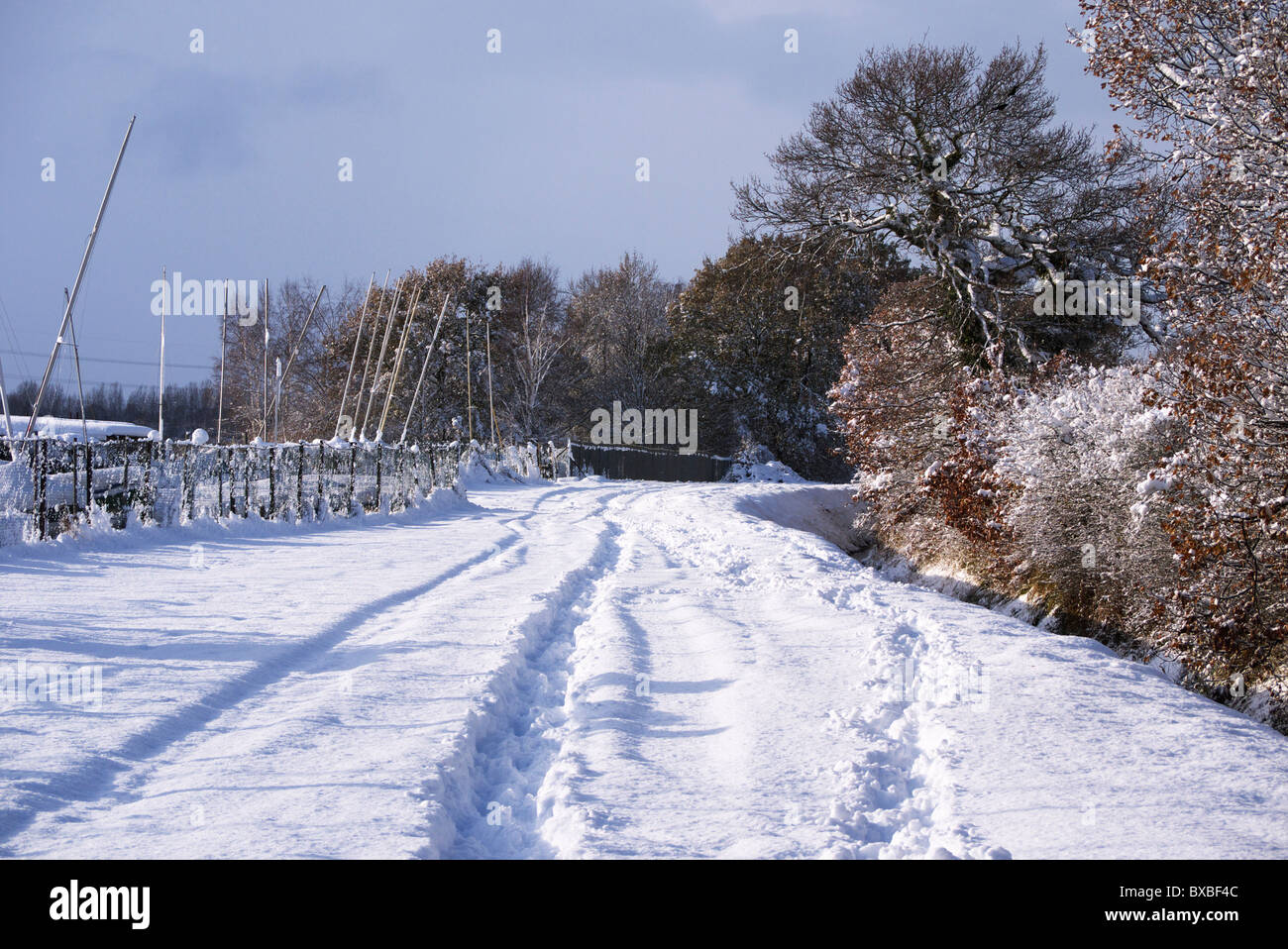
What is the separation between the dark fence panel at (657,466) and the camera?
4956 cm

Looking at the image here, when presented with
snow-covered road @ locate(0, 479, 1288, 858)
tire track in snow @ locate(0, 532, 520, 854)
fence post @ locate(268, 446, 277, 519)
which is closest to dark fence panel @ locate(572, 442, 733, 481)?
fence post @ locate(268, 446, 277, 519)

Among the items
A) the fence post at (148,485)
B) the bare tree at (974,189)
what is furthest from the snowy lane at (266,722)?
the bare tree at (974,189)

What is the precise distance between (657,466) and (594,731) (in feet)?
150

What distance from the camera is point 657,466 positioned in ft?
169

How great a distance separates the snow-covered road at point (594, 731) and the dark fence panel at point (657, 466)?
38.5m

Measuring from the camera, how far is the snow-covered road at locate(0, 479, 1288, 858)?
13.8ft

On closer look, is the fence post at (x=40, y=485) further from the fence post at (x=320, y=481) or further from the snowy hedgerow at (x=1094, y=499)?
the snowy hedgerow at (x=1094, y=499)

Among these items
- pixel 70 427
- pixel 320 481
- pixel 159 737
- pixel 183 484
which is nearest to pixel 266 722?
pixel 159 737

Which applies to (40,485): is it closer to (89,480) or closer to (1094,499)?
(89,480)
